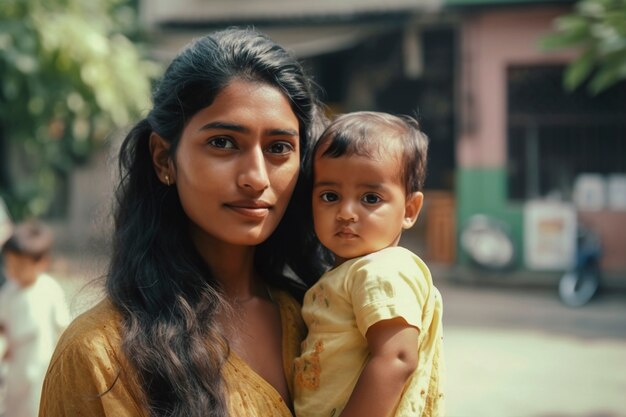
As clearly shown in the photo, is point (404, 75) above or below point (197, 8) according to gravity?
below

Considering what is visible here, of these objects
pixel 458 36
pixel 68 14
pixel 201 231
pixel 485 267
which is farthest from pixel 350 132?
pixel 458 36

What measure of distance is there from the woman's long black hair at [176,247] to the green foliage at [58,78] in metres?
6.09

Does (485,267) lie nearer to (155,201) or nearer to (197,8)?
(197,8)

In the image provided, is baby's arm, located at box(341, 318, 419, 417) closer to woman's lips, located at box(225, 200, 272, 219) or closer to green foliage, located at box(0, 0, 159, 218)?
woman's lips, located at box(225, 200, 272, 219)

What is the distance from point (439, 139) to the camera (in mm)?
13367

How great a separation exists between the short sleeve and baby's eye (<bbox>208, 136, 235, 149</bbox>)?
40 cm

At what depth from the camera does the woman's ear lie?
1.81 metres

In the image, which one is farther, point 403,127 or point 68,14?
point 68,14

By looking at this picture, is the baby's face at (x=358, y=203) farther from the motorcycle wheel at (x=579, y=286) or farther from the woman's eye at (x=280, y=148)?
the motorcycle wheel at (x=579, y=286)

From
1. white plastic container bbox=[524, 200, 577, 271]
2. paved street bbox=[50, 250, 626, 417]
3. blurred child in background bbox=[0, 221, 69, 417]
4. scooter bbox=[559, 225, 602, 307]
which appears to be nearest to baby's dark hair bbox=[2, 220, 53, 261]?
blurred child in background bbox=[0, 221, 69, 417]

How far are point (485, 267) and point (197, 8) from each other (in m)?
6.30

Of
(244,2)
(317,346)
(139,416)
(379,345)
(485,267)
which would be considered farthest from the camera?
(244,2)

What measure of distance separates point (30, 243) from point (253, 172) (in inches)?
130

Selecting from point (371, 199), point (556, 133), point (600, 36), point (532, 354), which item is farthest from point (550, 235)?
point (371, 199)
